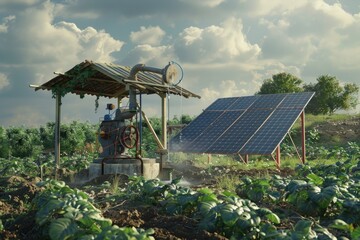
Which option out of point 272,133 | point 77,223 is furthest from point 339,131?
point 77,223

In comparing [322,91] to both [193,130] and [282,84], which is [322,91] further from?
[193,130]

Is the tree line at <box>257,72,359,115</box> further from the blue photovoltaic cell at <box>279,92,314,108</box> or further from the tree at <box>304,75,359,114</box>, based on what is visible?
the blue photovoltaic cell at <box>279,92,314,108</box>

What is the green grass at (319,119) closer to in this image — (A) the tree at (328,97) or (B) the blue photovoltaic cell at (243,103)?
(A) the tree at (328,97)

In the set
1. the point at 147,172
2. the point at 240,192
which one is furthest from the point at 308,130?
the point at 240,192

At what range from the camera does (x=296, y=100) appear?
15242 mm

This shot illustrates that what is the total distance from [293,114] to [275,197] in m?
8.02

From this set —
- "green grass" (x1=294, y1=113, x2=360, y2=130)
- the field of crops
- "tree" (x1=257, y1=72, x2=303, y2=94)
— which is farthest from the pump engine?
"tree" (x1=257, y1=72, x2=303, y2=94)

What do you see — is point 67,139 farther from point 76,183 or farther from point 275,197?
point 275,197

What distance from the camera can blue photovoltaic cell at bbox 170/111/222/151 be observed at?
14602 mm

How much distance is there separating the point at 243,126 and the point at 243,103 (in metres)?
2.32

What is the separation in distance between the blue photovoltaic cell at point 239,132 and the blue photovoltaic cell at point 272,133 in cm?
22

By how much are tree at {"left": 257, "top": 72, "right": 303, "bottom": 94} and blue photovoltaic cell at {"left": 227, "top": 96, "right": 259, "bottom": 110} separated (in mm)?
18858

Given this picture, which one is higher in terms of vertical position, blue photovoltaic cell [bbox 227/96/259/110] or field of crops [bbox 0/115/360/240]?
blue photovoltaic cell [bbox 227/96/259/110]

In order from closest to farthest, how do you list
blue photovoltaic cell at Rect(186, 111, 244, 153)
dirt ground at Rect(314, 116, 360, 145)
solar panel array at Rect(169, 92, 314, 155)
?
1. solar panel array at Rect(169, 92, 314, 155)
2. blue photovoltaic cell at Rect(186, 111, 244, 153)
3. dirt ground at Rect(314, 116, 360, 145)
